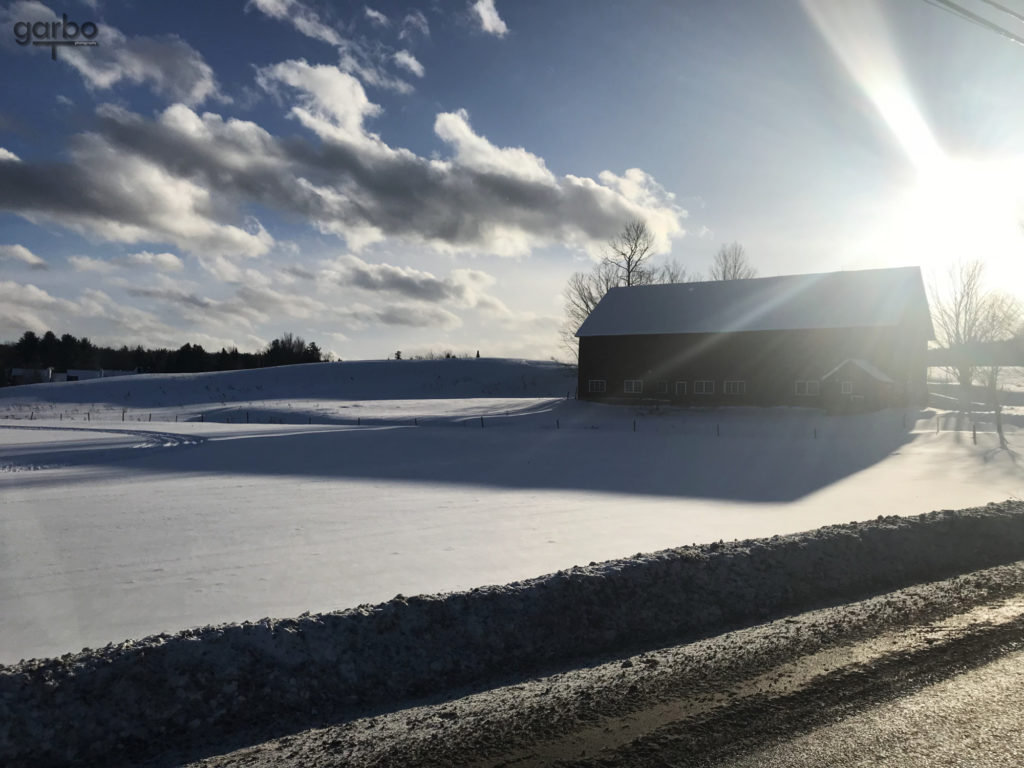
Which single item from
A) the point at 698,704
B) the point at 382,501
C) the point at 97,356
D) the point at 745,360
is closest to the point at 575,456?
the point at 382,501

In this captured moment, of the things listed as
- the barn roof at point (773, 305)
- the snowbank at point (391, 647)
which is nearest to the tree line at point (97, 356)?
the barn roof at point (773, 305)

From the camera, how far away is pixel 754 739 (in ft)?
13.0

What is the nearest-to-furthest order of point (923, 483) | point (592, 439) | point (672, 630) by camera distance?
point (672, 630), point (923, 483), point (592, 439)

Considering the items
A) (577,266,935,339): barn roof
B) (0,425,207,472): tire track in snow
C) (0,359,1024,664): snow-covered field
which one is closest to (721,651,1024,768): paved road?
(0,359,1024,664): snow-covered field

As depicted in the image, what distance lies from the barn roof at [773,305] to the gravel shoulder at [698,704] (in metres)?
41.5

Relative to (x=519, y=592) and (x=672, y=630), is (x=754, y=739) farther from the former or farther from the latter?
(x=519, y=592)

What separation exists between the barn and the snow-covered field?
20.7ft

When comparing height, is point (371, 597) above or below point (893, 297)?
below

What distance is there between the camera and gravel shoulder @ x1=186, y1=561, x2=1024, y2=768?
3889 millimetres

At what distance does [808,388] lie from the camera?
142 ft

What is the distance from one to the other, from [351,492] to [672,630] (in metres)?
9.76

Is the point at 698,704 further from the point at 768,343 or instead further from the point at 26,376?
the point at 26,376

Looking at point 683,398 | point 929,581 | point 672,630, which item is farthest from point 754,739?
point 683,398

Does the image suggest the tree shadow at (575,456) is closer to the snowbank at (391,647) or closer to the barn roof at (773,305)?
the snowbank at (391,647)
